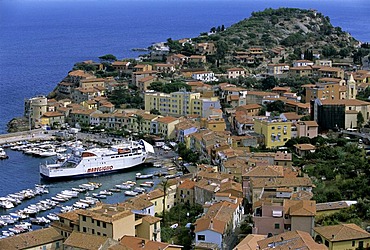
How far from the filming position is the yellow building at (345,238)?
45.9 ft

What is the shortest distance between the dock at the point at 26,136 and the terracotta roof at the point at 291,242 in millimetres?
17932

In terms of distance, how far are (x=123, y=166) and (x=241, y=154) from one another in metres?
5.22

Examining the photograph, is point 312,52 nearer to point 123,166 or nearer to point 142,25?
point 123,166

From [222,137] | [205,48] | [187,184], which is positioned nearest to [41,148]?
[222,137]

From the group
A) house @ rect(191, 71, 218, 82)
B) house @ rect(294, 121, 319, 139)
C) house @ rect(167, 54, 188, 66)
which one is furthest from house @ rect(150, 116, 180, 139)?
house @ rect(167, 54, 188, 66)

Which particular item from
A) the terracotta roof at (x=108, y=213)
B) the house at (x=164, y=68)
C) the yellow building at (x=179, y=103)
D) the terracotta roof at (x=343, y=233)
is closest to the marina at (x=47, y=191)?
the terracotta roof at (x=108, y=213)

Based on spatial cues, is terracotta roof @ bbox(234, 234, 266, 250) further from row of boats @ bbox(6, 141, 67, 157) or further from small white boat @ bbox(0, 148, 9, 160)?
small white boat @ bbox(0, 148, 9, 160)

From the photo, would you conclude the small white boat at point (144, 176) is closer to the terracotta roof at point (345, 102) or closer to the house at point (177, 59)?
the terracotta roof at point (345, 102)

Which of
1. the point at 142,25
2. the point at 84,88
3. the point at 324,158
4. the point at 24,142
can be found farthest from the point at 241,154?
the point at 142,25

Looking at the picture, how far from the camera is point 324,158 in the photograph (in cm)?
2259

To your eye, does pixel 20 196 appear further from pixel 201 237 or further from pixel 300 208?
pixel 300 208

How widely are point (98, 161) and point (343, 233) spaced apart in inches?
505

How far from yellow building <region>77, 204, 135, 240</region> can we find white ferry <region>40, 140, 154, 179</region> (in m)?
9.04

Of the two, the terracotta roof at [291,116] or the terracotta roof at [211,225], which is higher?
the terracotta roof at [291,116]
